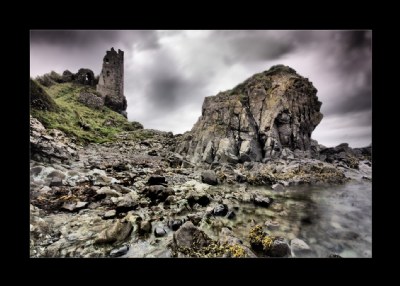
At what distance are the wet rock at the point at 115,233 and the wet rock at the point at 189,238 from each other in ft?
3.90

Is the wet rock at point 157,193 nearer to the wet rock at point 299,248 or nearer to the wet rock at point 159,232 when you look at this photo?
the wet rock at point 159,232

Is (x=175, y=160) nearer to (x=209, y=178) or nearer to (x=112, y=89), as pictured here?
(x=209, y=178)

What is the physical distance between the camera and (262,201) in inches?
259

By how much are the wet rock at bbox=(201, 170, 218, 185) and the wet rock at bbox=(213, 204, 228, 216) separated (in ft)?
5.82

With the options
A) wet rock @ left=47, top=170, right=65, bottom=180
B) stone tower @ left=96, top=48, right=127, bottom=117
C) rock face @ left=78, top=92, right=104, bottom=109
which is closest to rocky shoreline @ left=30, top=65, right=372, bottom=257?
wet rock @ left=47, top=170, right=65, bottom=180

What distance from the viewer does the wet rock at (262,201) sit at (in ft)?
21.3

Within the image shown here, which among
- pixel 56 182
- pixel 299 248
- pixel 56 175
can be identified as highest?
pixel 56 175

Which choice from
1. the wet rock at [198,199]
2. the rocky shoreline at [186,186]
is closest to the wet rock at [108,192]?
the rocky shoreline at [186,186]

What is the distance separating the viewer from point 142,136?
1191 cm

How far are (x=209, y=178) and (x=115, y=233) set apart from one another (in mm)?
4083

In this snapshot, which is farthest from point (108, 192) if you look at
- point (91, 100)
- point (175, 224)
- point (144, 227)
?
point (91, 100)
